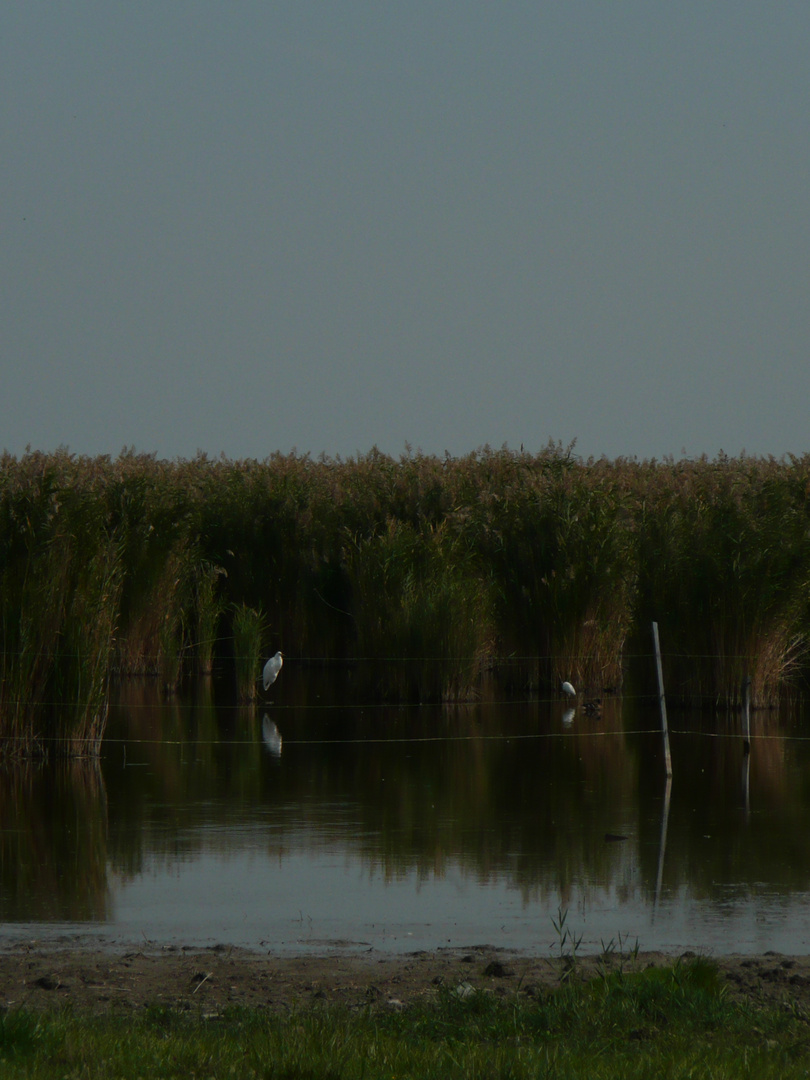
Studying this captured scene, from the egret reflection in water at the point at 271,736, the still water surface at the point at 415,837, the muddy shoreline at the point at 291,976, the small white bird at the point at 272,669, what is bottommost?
the muddy shoreline at the point at 291,976

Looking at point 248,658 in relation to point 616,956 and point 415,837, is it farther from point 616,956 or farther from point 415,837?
point 616,956

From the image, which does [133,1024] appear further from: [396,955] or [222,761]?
[222,761]

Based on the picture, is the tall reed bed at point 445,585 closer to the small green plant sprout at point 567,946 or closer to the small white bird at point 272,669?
the small white bird at point 272,669

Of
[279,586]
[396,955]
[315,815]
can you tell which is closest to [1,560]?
[315,815]

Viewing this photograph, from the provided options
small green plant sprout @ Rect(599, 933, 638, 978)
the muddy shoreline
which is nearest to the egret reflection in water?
the muddy shoreline

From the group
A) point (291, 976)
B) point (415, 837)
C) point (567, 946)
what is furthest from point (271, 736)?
point (291, 976)

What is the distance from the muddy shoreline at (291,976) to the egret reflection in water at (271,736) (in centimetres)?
690

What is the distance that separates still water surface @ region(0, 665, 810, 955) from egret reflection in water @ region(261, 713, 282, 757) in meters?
0.03

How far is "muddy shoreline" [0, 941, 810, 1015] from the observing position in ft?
18.9

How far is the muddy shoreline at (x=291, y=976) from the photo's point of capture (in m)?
5.76

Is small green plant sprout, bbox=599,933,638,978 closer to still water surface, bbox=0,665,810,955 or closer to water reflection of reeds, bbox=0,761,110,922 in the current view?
still water surface, bbox=0,665,810,955

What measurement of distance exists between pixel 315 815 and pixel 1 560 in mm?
4125

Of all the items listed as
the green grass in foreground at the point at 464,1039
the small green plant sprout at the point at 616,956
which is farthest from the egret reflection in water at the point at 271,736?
the green grass in foreground at the point at 464,1039

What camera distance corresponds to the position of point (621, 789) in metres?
11.5
